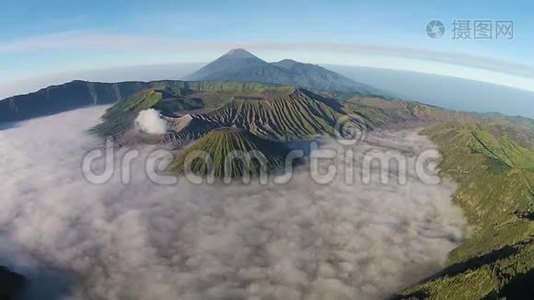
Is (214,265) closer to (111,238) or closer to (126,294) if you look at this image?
(126,294)

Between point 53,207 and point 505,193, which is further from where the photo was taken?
point 53,207

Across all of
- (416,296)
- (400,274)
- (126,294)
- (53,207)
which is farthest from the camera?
(53,207)

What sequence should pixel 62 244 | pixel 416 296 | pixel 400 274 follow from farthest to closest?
1. pixel 62 244
2. pixel 400 274
3. pixel 416 296

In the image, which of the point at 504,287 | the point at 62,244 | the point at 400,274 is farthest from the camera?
the point at 62,244

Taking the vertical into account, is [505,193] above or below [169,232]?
above

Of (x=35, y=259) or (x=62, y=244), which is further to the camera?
(x=62, y=244)

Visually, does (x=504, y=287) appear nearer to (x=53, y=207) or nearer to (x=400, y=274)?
(x=400, y=274)

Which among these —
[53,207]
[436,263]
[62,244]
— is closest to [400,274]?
[436,263]

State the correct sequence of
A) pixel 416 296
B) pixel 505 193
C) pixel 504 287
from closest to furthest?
pixel 504 287
pixel 416 296
pixel 505 193

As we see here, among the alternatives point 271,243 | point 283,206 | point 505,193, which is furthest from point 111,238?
point 505,193
